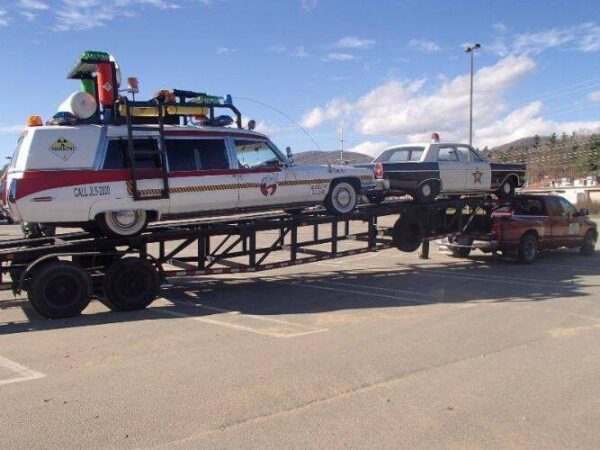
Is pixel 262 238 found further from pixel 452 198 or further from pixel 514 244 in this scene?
pixel 514 244

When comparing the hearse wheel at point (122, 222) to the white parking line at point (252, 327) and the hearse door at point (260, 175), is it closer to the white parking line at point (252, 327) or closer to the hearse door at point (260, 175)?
the white parking line at point (252, 327)

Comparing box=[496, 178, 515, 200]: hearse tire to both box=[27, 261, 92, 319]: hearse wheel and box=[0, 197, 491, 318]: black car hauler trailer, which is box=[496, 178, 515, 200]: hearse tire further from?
box=[27, 261, 92, 319]: hearse wheel

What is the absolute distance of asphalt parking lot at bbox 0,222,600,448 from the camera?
431cm

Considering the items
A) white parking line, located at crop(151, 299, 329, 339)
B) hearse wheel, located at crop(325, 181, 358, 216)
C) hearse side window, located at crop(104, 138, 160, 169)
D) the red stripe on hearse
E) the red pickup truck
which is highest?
hearse side window, located at crop(104, 138, 160, 169)

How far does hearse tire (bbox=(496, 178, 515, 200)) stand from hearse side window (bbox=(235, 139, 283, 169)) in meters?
6.68

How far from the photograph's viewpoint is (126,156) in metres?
9.30

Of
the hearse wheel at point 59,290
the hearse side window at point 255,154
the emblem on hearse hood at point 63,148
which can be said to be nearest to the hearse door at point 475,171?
the hearse side window at point 255,154

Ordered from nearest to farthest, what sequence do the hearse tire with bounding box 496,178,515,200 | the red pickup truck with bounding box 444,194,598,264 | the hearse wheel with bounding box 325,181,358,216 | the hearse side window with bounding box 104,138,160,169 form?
1. the hearse side window with bounding box 104,138,160,169
2. the hearse wheel with bounding box 325,181,358,216
3. the red pickup truck with bounding box 444,194,598,264
4. the hearse tire with bounding box 496,178,515,200

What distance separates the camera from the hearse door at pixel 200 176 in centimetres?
965

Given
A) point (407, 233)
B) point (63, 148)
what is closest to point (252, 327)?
point (63, 148)

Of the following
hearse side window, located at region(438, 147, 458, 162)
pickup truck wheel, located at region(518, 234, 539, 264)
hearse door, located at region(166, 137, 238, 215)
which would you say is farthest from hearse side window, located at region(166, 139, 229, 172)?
pickup truck wheel, located at region(518, 234, 539, 264)

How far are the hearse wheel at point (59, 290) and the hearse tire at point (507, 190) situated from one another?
10240 mm

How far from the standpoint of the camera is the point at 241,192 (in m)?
10.3

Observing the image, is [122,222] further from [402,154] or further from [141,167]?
[402,154]
